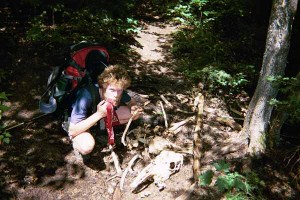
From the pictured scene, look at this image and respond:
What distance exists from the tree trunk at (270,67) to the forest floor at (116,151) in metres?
0.33

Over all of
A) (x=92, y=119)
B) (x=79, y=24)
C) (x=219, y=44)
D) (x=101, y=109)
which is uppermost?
(x=79, y=24)

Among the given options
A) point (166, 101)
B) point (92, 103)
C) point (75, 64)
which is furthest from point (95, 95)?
point (166, 101)

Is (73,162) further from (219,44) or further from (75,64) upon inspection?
(219,44)

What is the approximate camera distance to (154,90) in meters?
6.67

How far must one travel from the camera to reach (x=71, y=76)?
4.52 m

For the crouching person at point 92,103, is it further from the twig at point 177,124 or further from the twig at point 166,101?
the twig at point 166,101

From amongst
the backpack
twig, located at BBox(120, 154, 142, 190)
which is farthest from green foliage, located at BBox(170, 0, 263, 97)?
the backpack

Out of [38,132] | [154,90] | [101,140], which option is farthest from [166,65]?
[38,132]

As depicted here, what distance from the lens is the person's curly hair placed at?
→ 4.29 m

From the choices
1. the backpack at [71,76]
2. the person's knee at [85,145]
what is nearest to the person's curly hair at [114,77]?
the backpack at [71,76]

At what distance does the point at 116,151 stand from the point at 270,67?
2933 millimetres

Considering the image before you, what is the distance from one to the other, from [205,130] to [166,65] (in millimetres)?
3009

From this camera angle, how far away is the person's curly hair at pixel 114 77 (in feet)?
14.1

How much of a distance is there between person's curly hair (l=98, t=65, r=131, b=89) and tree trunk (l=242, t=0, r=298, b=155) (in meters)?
2.13
